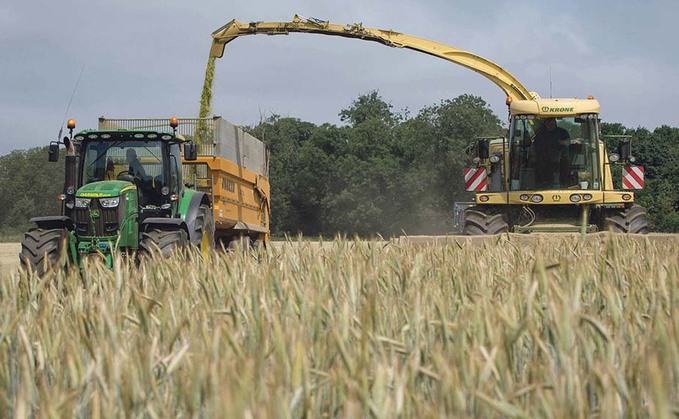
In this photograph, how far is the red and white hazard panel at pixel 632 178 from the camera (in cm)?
1255

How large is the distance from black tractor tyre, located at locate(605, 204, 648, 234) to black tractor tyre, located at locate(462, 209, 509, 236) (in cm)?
135

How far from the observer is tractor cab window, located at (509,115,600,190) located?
1223 centimetres

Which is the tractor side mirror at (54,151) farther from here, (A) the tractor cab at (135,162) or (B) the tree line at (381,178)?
(B) the tree line at (381,178)

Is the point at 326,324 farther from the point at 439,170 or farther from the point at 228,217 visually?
the point at 439,170

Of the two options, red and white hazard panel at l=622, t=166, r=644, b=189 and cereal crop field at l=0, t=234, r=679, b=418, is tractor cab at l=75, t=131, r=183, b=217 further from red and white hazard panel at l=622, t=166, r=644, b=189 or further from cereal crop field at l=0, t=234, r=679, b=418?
cereal crop field at l=0, t=234, r=679, b=418

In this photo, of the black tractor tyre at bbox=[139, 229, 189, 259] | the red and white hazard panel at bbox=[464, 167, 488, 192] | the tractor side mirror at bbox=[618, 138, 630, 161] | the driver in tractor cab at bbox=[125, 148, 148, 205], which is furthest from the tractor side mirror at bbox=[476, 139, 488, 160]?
the black tractor tyre at bbox=[139, 229, 189, 259]

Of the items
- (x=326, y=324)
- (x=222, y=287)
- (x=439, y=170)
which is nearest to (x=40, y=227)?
(x=222, y=287)

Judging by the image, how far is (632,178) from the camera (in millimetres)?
12602

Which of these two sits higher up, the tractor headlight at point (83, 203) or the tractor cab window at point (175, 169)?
the tractor cab window at point (175, 169)

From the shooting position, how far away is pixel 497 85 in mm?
15016

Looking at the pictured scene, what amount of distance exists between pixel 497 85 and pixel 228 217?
5.17 meters

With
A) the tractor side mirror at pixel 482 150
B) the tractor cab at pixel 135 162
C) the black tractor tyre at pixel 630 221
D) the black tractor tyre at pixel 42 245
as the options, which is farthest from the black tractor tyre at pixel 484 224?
the black tractor tyre at pixel 42 245

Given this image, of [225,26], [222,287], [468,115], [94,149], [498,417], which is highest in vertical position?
[468,115]

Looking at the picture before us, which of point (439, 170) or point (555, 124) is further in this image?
point (439, 170)
